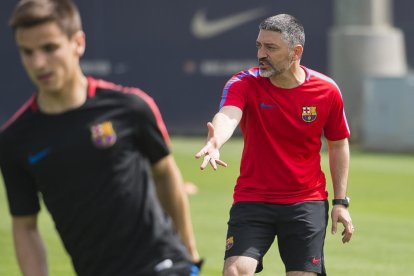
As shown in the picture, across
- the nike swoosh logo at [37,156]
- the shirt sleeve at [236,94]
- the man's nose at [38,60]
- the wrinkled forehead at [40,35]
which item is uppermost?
the wrinkled forehead at [40,35]

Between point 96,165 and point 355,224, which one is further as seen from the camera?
point 355,224

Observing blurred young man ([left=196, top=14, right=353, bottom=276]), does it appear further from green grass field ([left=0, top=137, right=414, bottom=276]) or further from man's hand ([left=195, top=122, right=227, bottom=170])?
green grass field ([left=0, top=137, right=414, bottom=276])

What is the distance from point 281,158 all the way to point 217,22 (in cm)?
2003

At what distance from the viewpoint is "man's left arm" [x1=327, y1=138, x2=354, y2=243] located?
7395mm

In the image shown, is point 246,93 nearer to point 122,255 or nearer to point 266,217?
point 266,217

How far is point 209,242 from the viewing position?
1258cm

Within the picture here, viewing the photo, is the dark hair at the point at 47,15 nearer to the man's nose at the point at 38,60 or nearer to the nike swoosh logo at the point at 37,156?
the man's nose at the point at 38,60

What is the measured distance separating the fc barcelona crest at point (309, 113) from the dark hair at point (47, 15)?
302cm

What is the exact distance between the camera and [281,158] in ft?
23.8

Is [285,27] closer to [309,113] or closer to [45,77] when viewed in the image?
[309,113]

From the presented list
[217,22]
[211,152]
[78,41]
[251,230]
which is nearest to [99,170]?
[78,41]

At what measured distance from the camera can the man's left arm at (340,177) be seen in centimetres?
739

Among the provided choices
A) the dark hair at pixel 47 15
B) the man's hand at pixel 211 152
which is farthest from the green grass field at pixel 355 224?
the dark hair at pixel 47 15

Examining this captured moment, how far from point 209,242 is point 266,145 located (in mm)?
5427
